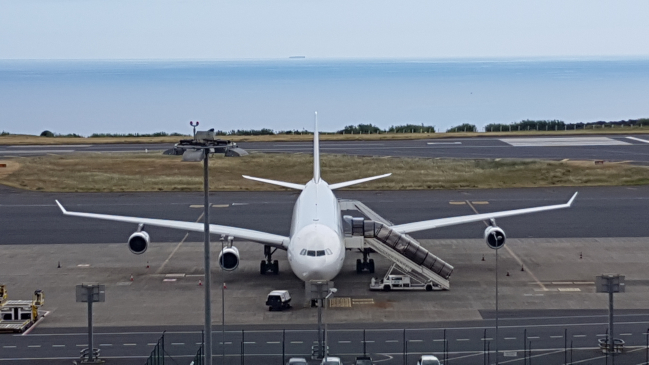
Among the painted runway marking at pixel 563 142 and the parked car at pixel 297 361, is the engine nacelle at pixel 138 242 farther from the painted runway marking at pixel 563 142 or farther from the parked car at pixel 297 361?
the painted runway marking at pixel 563 142

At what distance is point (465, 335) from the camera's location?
39.6 metres

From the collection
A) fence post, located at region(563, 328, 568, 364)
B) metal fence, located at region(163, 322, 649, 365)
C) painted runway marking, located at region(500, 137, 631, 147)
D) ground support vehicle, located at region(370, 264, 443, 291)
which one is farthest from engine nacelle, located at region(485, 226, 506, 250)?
painted runway marking, located at region(500, 137, 631, 147)

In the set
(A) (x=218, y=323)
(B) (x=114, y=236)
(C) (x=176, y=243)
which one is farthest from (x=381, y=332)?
(B) (x=114, y=236)

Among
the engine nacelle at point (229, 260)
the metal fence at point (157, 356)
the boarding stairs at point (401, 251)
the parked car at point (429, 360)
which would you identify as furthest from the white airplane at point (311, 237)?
the parked car at point (429, 360)

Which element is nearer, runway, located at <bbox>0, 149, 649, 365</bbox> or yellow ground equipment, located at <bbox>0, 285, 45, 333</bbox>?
runway, located at <bbox>0, 149, 649, 365</bbox>

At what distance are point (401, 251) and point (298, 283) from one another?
5944mm

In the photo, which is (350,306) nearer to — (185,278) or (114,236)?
(185,278)

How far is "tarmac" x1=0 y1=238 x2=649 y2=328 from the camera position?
1706 inches

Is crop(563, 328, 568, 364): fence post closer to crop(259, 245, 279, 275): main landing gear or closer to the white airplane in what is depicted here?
the white airplane

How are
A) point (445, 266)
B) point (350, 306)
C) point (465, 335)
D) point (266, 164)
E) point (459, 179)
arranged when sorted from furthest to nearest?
point (266, 164) < point (459, 179) < point (445, 266) < point (350, 306) < point (465, 335)

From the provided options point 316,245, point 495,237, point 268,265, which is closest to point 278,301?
point 316,245

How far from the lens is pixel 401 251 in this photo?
4781cm

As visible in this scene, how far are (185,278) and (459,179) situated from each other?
41.1m

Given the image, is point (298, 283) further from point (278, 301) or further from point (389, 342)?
point (389, 342)
